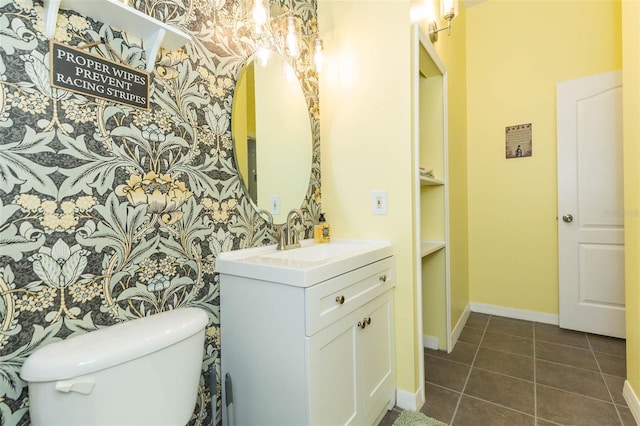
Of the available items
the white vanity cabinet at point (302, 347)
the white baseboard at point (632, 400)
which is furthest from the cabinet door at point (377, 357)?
the white baseboard at point (632, 400)

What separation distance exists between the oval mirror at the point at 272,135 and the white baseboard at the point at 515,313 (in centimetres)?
229

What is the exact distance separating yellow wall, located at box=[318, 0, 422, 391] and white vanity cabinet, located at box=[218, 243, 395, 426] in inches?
10.2

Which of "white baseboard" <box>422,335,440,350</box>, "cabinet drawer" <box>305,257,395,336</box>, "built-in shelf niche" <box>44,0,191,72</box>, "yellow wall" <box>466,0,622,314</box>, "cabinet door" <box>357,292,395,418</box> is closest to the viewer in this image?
"built-in shelf niche" <box>44,0,191,72</box>

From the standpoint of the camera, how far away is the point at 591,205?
7.91 ft

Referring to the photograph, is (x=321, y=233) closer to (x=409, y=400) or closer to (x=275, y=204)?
(x=275, y=204)

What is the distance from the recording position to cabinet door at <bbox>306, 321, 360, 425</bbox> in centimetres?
104

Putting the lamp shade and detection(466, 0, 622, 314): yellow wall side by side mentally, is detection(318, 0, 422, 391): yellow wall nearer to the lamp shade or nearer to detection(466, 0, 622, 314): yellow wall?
the lamp shade

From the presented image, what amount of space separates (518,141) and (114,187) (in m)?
3.06

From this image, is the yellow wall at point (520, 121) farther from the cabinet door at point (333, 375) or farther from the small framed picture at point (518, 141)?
the cabinet door at point (333, 375)

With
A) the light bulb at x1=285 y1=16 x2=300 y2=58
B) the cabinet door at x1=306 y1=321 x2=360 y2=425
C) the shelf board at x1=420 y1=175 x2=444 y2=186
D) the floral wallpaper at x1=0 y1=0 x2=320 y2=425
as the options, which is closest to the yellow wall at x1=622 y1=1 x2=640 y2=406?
the shelf board at x1=420 y1=175 x2=444 y2=186

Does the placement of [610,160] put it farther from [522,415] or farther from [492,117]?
[522,415]

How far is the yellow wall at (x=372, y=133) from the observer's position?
156 cm

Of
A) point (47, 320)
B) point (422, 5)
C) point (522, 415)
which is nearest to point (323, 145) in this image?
point (422, 5)

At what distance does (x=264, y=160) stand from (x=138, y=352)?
3.17ft
